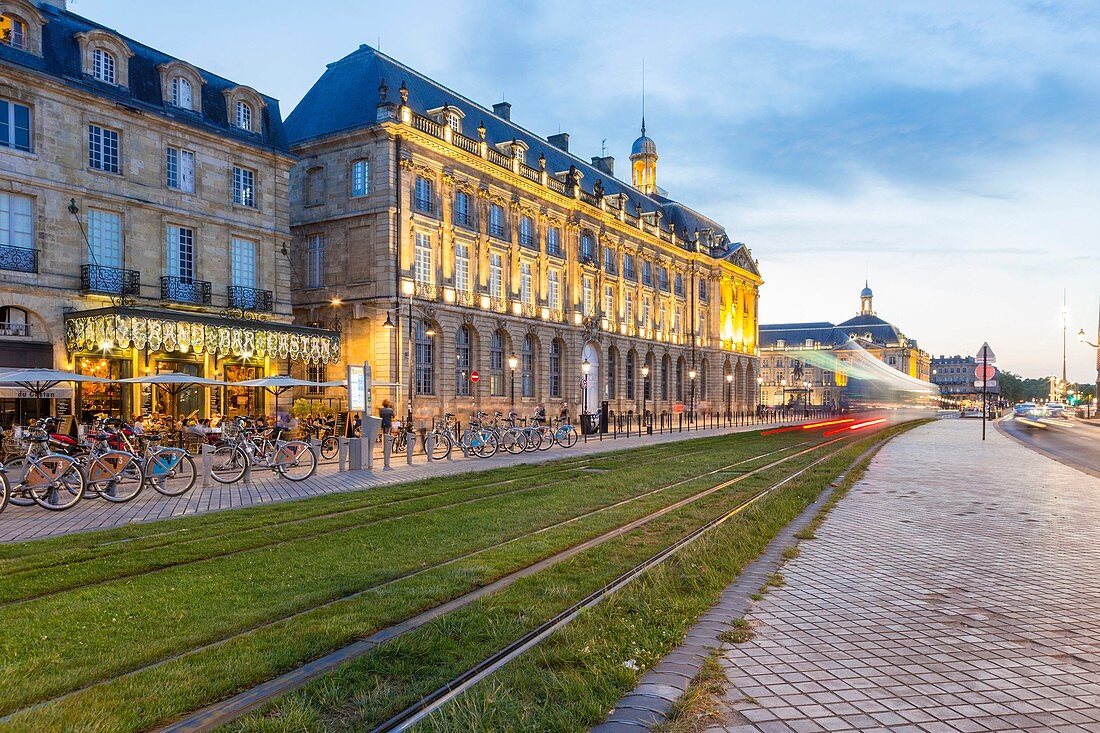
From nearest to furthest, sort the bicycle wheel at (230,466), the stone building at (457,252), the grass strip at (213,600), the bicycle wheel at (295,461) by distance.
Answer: the grass strip at (213,600), the bicycle wheel at (230,466), the bicycle wheel at (295,461), the stone building at (457,252)

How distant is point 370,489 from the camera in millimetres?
14969

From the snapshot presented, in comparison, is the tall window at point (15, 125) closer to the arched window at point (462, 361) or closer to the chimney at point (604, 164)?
the arched window at point (462, 361)

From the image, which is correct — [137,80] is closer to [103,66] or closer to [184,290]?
[103,66]

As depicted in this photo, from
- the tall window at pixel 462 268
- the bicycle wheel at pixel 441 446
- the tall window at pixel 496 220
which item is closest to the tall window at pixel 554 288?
the tall window at pixel 496 220

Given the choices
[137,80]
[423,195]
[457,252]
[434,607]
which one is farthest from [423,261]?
[434,607]

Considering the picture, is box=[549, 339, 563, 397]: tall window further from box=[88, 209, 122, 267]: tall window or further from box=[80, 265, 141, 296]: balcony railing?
box=[88, 209, 122, 267]: tall window

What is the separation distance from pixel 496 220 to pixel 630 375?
2151 centimetres

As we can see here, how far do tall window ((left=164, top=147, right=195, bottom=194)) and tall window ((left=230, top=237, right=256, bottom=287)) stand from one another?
108 inches

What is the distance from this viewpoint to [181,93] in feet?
96.7

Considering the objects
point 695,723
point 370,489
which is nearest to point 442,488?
point 370,489

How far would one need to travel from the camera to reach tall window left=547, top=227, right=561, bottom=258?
5191 cm

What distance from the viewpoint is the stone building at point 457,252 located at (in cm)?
3856

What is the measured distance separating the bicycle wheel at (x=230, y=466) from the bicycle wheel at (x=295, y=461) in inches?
29.3

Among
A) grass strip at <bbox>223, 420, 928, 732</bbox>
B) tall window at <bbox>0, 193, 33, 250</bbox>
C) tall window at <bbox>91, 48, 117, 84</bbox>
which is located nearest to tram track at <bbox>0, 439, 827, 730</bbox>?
grass strip at <bbox>223, 420, 928, 732</bbox>
